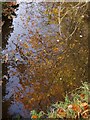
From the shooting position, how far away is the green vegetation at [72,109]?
349 cm

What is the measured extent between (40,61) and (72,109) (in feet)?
5.77

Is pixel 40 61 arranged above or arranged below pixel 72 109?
above

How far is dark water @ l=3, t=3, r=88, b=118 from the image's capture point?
163 inches

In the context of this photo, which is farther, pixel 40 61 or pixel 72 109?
pixel 40 61

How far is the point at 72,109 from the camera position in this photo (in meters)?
3.50

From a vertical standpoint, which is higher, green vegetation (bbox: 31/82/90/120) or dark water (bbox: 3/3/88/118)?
dark water (bbox: 3/3/88/118)

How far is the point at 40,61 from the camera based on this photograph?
508cm

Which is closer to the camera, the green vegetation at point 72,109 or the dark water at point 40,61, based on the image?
the green vegetation at point 72,109

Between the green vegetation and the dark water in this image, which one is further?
the dark water

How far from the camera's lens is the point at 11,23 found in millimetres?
6566

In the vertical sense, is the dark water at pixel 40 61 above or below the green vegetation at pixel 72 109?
above

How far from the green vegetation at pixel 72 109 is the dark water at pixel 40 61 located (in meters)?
0.22

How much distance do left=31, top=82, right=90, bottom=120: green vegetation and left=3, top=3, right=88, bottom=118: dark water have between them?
0.22 m

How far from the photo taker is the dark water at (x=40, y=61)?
415 cm
